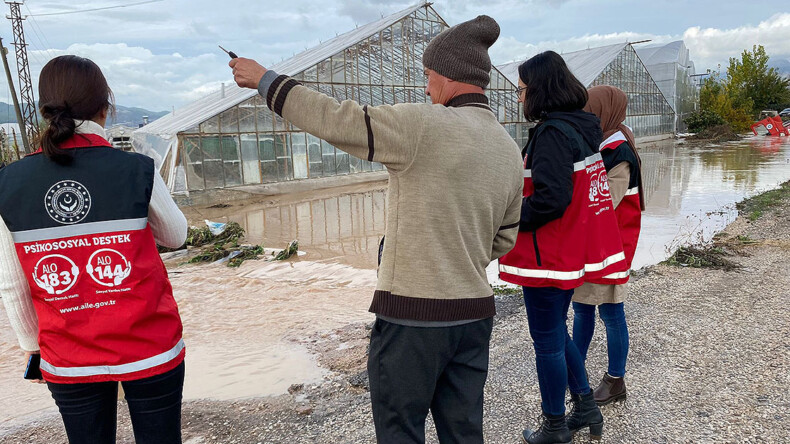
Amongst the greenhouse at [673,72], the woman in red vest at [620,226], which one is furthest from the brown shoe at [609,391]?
the greenhouse at [673,72]

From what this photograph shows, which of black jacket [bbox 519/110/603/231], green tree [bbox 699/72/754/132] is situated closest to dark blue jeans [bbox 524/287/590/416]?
black jacket [bbox 519/110/603/231]

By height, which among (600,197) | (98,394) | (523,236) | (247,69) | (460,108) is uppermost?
(247,69)

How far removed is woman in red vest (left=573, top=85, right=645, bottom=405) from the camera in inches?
101

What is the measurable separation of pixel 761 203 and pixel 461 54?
11073 millimetres

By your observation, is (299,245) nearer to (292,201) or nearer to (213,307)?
(213,307)

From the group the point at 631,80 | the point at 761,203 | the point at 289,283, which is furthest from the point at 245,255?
the point at 631,80

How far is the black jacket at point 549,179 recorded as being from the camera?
2029mm

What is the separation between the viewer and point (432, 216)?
146 cm

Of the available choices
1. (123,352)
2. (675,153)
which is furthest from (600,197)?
(675,153)

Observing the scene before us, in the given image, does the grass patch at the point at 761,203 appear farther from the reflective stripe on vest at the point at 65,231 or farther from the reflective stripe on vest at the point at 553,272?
the reflective stripe on vest at the point at 65,231

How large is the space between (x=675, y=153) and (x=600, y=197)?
2554 cm

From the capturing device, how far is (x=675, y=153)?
24.4m

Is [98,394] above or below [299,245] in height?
above

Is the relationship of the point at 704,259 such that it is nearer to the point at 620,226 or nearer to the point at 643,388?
the point at 643,388
